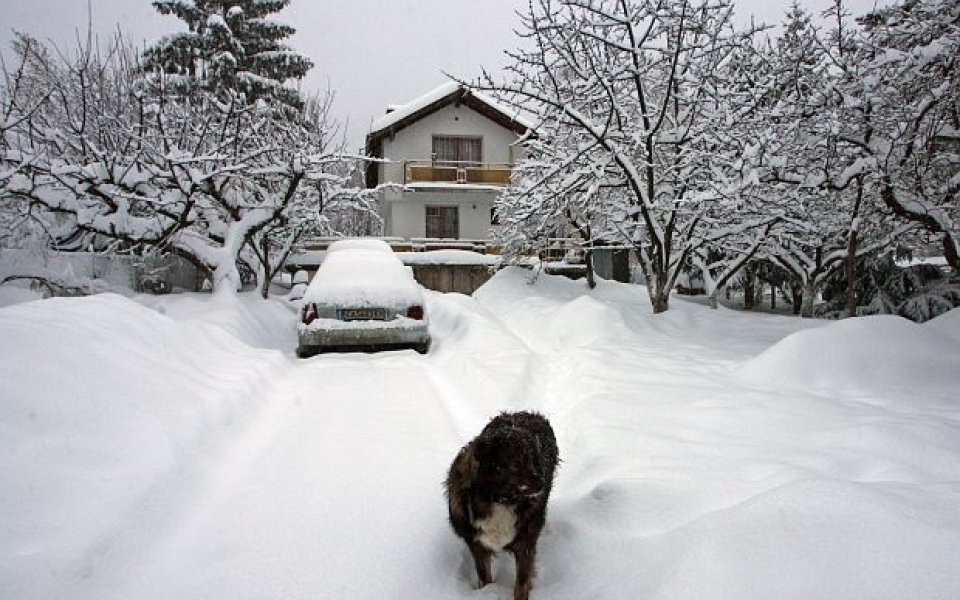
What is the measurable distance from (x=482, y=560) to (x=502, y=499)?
46cm

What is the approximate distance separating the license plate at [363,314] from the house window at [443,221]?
63.4 ft

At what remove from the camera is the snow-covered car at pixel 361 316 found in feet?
25.9

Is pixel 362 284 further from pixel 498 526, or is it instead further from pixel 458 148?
pixel 458 148

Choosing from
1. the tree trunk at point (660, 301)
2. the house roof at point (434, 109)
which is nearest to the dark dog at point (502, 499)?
the tree trunk at point (660, 301)

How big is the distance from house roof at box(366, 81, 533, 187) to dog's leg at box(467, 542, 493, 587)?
80.1 feet

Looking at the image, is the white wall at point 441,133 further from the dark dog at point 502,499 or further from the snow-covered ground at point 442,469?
the dark dog at point 502,499

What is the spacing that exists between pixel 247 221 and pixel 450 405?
24.8 feet

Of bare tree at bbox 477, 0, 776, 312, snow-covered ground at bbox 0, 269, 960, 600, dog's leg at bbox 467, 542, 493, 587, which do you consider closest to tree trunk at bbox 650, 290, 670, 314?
bare tree at bbox 477, 0, 776, 312

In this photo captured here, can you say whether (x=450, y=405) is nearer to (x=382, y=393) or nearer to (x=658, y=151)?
(x=382, y=393)

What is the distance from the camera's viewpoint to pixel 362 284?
8.30 m

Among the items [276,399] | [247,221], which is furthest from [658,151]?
[247,221]

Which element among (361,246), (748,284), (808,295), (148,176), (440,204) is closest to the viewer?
(148,176)

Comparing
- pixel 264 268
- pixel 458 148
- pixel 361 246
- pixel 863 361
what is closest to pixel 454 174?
pixel 458 148

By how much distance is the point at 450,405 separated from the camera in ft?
18.1
